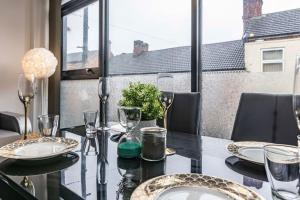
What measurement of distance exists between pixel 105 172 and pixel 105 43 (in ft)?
8.50

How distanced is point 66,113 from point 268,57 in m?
2.93

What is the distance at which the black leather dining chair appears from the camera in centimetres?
116

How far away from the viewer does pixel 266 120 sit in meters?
1.24

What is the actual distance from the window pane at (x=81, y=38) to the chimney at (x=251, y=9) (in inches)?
77.7

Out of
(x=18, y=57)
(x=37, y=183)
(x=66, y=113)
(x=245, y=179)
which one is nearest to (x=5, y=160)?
(x=37, y=183)

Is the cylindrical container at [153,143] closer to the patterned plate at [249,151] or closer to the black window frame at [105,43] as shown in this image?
the patterned plate at [249,151]

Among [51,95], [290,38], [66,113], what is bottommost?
[66,113]

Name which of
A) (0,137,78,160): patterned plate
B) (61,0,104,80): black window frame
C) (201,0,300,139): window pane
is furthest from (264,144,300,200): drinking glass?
(61,0,104,80): black window frame

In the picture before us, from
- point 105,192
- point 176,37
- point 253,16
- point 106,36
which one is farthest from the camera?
point 106,36

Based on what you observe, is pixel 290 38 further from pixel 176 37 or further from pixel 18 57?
pixel 18 57

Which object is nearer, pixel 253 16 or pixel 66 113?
pixel 253 16

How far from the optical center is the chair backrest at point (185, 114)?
1560 millimetres

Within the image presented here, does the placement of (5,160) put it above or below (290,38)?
below

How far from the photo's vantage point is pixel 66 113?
147 inches
